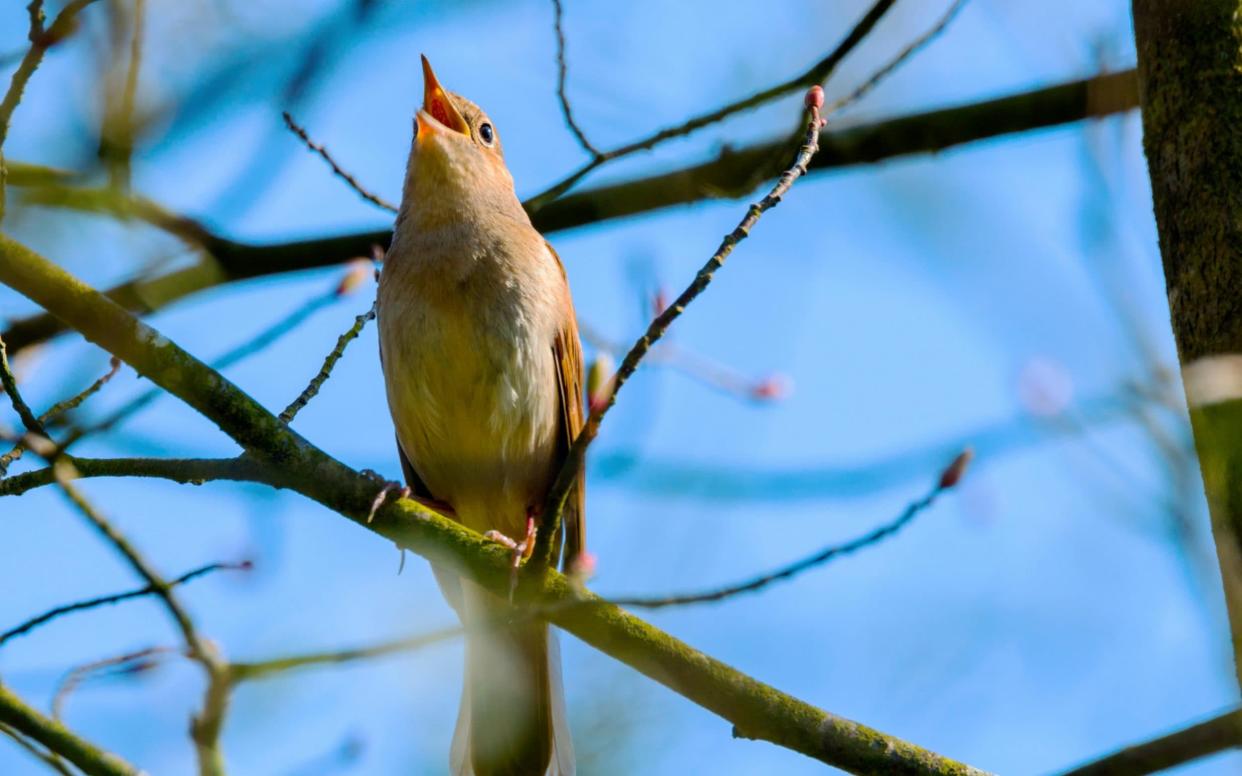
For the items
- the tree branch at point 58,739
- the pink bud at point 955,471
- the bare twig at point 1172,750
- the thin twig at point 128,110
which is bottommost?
the bare twig at point 1172,750

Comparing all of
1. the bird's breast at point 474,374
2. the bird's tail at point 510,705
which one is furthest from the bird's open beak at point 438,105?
the bird's tail at point 510,705

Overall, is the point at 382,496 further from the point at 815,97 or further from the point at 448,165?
the point at 448,165

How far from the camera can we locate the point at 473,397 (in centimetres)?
555

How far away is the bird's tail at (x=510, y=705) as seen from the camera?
17.7ft

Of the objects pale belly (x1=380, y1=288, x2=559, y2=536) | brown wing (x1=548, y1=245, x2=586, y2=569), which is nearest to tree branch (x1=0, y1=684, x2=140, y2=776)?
pale belly (x1=380, y1=288, x2=559, y2=536)

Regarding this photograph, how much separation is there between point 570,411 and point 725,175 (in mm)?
1432

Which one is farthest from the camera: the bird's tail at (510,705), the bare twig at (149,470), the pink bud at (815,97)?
the bird's tail at (510,705)

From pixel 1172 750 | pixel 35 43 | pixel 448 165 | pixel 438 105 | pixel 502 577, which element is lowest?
pixel 1172 750

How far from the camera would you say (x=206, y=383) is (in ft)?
12.3

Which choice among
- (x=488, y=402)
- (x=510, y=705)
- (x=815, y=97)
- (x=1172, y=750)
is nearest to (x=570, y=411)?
(x=488, y=402)

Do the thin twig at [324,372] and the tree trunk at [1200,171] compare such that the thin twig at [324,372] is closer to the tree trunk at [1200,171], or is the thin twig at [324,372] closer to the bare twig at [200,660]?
the bare twig at [200,660]

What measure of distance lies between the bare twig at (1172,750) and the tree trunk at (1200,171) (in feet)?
1.37

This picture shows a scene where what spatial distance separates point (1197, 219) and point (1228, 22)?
61cm

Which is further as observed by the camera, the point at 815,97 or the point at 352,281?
the point at 352,281
